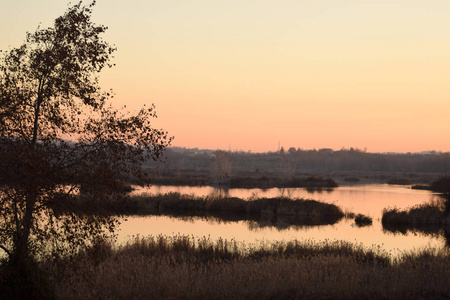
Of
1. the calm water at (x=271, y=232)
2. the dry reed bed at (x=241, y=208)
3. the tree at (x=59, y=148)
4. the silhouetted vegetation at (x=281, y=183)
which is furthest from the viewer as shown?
the silhouetted vegetation at (x=281, y=183)

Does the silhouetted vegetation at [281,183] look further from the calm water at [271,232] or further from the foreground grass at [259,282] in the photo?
the foreground grass at [259,282]

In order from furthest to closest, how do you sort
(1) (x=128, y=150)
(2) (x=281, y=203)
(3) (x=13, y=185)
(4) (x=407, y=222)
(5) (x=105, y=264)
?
(2) (x=281, y=203), (4) (x=407, y=222), (5) (x=105, y=264), (1) (x=128, y=150), (3) (x=13, y=185)

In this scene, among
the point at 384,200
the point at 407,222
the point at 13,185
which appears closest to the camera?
the point at 13,185

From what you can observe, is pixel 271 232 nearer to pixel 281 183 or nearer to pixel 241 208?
pixel 241 208

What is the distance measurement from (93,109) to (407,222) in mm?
34938

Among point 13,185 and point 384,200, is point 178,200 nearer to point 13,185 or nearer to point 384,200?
point 384,200

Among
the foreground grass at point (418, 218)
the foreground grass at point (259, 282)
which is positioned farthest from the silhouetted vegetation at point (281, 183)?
the foreground grass at point (259, 282)

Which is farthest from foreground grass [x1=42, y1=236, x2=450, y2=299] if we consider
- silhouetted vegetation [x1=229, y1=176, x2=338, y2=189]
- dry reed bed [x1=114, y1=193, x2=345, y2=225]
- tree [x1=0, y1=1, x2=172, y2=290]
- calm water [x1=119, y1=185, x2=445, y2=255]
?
silhouetted vegetation [x1=229, y1=176, x2=338, y2=189]

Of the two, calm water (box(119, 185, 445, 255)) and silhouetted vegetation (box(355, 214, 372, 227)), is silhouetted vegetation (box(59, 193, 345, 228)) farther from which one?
calm water (box(119, 185, 445, 255))

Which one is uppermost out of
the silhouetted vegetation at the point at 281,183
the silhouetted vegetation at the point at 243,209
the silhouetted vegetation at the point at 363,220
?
the silhouetted vegetation at the point at 281,183

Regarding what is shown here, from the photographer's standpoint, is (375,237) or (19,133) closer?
(19,133)

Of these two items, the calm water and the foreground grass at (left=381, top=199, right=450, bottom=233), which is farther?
the foreground grass at (left=381, top=199, right=450, bottom=233)

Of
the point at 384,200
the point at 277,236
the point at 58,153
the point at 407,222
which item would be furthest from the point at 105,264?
the point at 384,200

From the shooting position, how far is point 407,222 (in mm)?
40156
